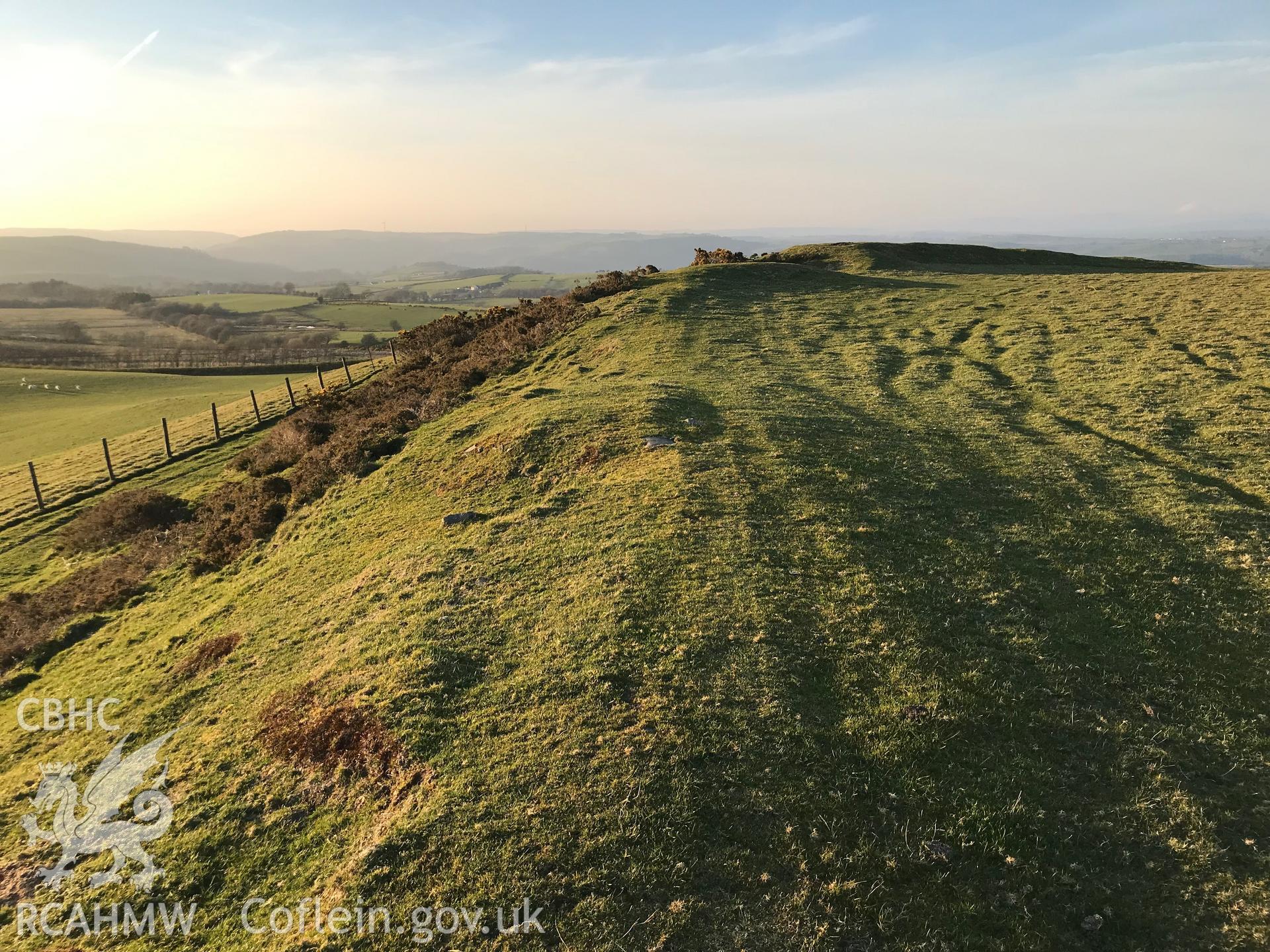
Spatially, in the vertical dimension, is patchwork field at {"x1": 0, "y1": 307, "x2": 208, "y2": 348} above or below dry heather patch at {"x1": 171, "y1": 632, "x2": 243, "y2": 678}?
above

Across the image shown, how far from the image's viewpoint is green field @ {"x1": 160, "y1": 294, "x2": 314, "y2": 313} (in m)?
149

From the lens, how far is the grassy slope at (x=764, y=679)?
6523 mm

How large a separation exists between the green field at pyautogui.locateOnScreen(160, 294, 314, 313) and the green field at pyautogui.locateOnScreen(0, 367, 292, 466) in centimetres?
8503

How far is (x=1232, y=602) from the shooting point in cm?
1091

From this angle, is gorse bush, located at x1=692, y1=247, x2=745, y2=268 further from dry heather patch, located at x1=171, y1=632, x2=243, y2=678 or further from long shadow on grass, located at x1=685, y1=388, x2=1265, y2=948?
dry heather patch, located at x1=171, y1=632, x2=243, y2=678

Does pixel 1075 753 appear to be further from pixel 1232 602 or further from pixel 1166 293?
pixel 1166 293

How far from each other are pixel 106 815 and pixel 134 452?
34.0 meters

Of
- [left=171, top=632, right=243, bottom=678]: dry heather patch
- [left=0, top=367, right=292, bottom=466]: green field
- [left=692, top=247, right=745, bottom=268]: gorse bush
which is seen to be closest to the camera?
[left=171, top=632, right=243, bottom=678]: dry heather patch

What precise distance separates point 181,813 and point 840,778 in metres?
9.31

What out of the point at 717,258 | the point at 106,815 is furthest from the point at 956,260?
the point at 106,815

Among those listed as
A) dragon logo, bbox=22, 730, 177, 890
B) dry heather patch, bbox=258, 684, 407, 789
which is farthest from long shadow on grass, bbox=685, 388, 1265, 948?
dragon logo, bbox=22, 730, 177, 890

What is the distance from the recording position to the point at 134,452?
3519 centimetres

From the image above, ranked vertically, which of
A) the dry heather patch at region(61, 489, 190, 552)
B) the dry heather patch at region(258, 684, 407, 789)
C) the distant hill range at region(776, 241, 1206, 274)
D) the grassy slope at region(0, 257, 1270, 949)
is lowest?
the dry heather patch at region(61, 489, 190, 552)

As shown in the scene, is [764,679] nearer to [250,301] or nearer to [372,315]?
[372,315]
